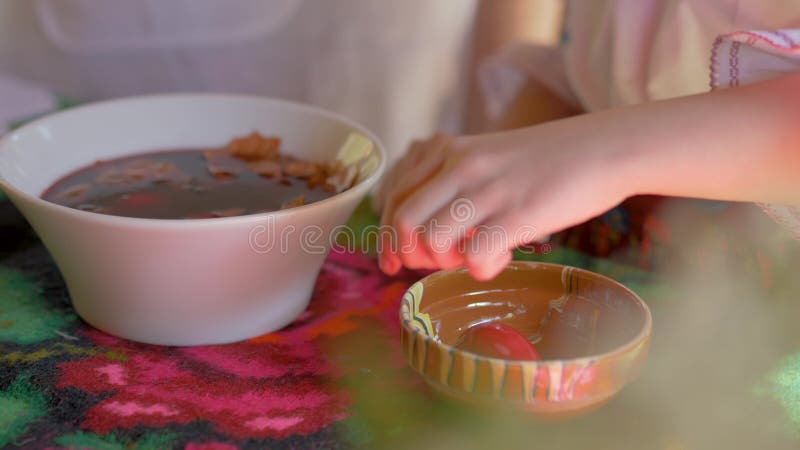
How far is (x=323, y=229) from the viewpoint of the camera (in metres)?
0.53

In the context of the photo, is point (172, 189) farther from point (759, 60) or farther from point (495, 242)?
point (759, 60)

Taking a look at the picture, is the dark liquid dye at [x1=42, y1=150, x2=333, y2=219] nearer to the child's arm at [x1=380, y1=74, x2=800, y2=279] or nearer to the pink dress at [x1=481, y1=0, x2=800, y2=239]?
the child's arm at [x1=380, y1=74, x2=800, y2=279]

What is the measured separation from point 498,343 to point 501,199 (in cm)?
8

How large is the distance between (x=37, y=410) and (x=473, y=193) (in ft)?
0.87

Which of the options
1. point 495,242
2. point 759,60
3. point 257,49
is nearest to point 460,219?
point 495,242

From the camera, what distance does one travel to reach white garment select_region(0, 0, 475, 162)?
0.99m

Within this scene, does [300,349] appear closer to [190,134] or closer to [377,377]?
[377,377]

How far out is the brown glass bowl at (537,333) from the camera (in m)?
0.41

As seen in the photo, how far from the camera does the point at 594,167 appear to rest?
45 centimetres

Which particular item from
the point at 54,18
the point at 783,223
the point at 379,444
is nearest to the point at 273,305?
the point at 379,444

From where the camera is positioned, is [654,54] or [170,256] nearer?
[170,256]

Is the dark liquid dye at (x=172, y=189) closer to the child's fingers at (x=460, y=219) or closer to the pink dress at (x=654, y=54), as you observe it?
the child's fingers at (x=460, y=219)

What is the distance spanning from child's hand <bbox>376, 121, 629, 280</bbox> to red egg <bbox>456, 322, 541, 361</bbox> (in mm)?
37

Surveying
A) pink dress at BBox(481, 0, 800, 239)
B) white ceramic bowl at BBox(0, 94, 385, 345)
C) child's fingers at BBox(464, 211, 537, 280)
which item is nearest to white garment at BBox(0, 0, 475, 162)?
pink dress at BBox(481, 0, 800, 239)
